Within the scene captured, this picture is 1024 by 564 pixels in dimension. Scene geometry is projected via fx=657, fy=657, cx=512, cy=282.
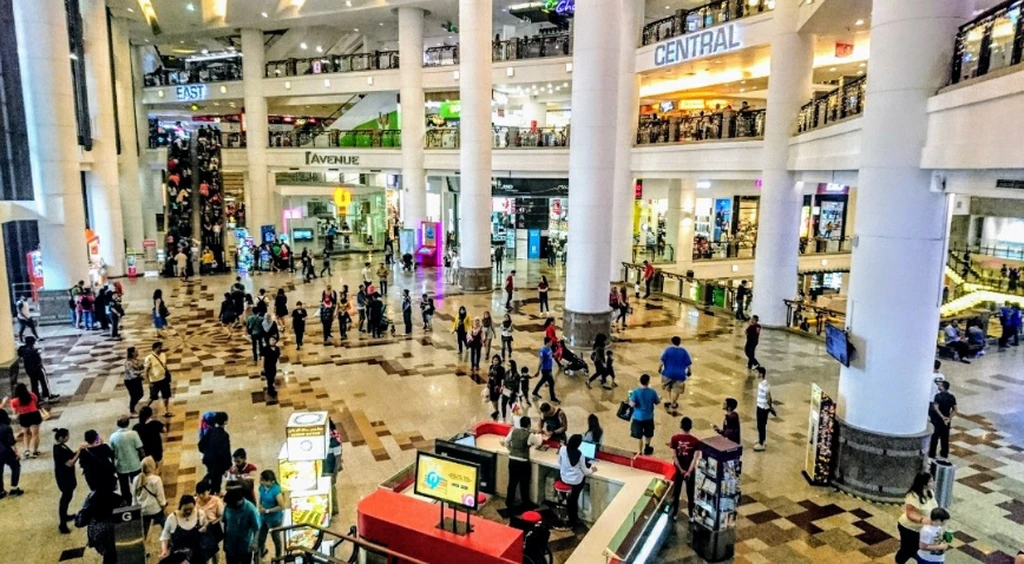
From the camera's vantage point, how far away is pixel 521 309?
18906mm

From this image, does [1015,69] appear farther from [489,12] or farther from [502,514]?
[489,12]

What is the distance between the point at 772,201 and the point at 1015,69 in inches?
424

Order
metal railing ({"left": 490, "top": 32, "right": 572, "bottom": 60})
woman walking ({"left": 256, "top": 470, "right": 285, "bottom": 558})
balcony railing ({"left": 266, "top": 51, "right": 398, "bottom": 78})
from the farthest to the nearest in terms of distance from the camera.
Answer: balcony railing ({"left": 266, "top": 51, "right": 398, "bottom": 78}), metal railing ({"left": 490, "top": 32, "right": 572, "bottom": 60}), woman walking ({"left": 256, "top": 470, "right": 285, "bottom": 558})

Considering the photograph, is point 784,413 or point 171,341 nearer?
point 784,413

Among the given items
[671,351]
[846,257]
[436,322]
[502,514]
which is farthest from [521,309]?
[846,257]

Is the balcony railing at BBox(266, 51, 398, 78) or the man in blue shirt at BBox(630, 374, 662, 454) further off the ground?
the balcony railing at BBox(266, 51, 398, 78)

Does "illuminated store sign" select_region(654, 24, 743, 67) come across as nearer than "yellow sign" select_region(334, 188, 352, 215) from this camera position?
Yes

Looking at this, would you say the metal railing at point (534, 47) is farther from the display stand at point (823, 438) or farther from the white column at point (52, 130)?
the display stand at point (823, 438)

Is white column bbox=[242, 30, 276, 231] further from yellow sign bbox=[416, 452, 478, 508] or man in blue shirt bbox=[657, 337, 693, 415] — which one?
yellow sign bbox=[416, 452, 478, 508]

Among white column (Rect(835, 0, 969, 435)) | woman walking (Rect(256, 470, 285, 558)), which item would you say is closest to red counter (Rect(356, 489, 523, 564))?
woman walking (Rect(256, 470, 285, 558))

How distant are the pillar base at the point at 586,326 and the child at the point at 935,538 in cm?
906

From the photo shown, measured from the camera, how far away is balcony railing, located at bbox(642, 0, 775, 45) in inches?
666

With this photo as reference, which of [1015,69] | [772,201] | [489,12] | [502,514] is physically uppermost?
[489,12]

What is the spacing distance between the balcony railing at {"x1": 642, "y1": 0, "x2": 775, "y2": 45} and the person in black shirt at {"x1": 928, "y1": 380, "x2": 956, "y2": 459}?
36.1 ft
